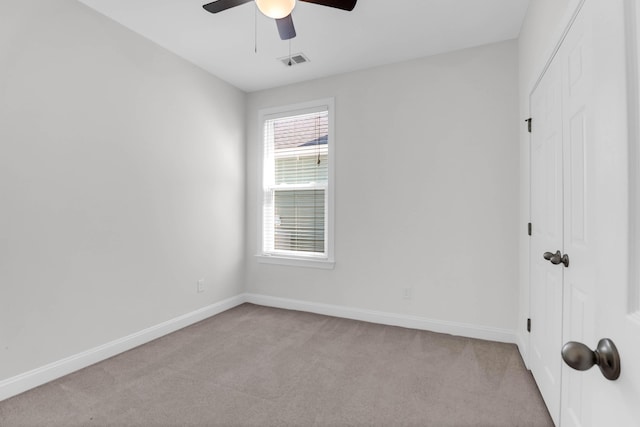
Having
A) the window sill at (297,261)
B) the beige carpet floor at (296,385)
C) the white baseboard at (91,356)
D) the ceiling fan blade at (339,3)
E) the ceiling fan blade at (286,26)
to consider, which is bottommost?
the beige carpet floor at (296,385)

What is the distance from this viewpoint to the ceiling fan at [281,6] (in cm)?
165

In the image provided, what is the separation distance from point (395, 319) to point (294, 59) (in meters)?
2.85

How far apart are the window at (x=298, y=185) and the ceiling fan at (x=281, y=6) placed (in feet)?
5.00

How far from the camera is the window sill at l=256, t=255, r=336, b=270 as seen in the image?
11.5 feet

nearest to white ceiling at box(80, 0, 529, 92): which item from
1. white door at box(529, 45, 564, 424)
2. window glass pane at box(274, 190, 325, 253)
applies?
white door at box(529, 45, 564, 424)

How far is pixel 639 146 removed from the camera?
18.8 inches

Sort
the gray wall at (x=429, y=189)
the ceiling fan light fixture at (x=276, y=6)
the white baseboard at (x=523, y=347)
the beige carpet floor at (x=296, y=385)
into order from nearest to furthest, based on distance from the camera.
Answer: the ceiling fan light fixture at (x=276, y=6), the beige carpet floor at (x=296, y=385), the white baseboard at (x=523, y=347), the gray wall at (x=429, y=189)

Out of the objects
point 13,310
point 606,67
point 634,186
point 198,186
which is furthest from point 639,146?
point 198,186

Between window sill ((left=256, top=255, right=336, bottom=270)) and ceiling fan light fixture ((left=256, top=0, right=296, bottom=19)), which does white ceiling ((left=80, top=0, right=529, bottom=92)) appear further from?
window sill ((left=256, top=255, right=336, bottom=270))

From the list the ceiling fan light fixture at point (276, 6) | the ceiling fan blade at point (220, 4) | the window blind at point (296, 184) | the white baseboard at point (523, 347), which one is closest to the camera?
the ceiling fan light fixture at point (276, 6)

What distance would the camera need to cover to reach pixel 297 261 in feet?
12.0

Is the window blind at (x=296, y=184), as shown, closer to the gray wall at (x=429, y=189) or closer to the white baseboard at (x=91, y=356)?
the gray wall at (x=429, y=189)

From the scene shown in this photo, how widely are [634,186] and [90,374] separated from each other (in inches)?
119

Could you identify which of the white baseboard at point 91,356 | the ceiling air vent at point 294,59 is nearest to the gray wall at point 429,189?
the ceiling air vent at point 294,59
